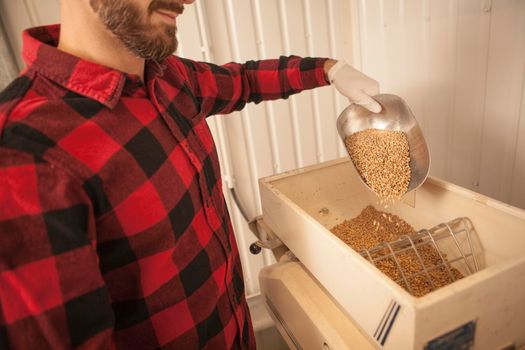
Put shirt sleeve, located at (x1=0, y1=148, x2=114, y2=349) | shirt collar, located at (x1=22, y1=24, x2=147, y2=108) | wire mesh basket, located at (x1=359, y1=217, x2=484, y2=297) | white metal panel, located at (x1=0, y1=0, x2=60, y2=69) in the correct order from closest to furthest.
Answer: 1. shirt sleeve, located at (x1=0, y1=148, x2=114, y2=349)
2. shirt collar, located at (x1=22, y1=24, x2=147, y2=108)
3. wire mesh basket, located at (x1=359, y1=217, x2=484, y2=297)
4. white metal panel, located at (x1=0, y1=0, x2=60, y2=69)

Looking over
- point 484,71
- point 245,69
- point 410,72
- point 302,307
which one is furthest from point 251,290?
point 484,71

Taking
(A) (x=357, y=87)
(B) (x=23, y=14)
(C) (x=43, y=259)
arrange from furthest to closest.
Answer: (B) (x=23, y=14) < (A) (x=357, y=87) < (C) (x=43, y=259)

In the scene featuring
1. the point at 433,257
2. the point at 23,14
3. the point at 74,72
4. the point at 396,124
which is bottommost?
the point at 433,257

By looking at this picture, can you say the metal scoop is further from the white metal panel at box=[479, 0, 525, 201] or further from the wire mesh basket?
the white metal panel at box=[479, 0, 525, 201]

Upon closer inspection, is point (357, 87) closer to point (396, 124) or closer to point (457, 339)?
point (396, 124)

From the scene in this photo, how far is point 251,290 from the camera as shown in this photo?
5.61ft

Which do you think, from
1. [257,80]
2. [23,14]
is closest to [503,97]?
[257,80]

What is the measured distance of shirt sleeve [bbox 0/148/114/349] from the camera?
0.43m

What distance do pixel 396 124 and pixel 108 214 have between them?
81cm

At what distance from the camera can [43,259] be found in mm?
441

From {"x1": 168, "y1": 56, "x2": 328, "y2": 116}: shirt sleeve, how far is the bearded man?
0.17 metres

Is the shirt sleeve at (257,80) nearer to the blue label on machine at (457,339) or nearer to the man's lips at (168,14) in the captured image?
the man's lips at (168,14)

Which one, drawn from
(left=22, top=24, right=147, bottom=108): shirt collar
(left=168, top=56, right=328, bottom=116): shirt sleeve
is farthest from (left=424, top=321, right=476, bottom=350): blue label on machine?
(left=168, top=56, right=328, bottom=116): shirt sleeve

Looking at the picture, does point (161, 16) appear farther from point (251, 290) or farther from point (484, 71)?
point (251, 290)
